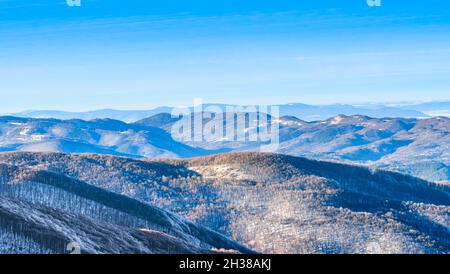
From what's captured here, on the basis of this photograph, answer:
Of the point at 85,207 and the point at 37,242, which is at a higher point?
the point at 37,242

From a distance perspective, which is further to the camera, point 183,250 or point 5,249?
point 183,250
